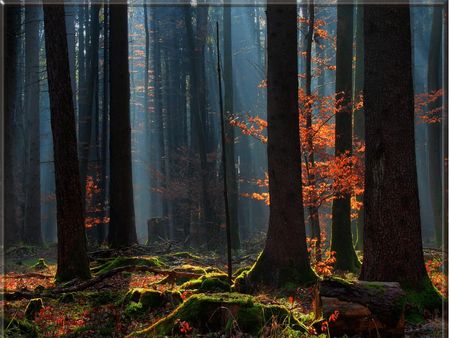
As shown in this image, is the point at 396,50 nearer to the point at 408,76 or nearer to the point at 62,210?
the point at 408,76

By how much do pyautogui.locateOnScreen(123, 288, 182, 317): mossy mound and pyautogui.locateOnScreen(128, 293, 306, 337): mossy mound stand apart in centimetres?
150

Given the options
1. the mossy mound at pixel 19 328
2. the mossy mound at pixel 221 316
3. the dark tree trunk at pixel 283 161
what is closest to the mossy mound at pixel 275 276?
the dark tree trunk at pixel 283 161

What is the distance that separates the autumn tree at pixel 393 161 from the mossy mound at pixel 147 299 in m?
3.25

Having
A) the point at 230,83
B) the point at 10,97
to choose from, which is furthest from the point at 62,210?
the point at 230,83

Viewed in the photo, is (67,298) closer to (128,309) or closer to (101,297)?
(101,297)

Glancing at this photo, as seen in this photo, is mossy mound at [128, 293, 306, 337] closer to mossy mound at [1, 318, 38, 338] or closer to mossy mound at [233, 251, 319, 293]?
mossy mound at [1, 318, 38, 338]

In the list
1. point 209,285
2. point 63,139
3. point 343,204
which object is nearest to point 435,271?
point 343,204

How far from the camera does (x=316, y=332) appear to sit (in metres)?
5.77

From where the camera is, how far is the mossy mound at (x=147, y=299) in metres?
7.61

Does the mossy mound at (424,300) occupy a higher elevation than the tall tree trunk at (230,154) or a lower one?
lower

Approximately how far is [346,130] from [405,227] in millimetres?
6239

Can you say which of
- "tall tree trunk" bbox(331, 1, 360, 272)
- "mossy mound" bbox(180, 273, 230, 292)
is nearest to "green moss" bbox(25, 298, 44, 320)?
"mossy mound" bbox(180, 273, 230, 292)

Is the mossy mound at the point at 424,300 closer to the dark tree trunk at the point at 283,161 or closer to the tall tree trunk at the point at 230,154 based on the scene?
the dark tree trunk at the point at 283,161

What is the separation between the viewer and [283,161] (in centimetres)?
1045
